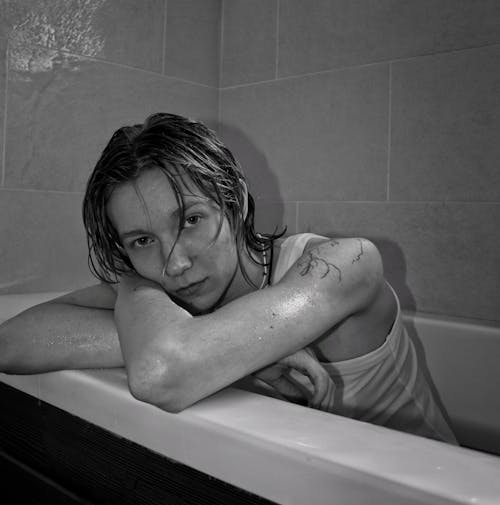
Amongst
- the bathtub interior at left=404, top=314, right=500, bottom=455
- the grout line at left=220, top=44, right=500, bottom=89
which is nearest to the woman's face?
the bathtub interior at left=404, top=314, right=500, bottom=455

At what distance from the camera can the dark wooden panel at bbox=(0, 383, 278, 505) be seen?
2.04 ft

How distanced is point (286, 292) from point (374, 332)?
265 millimetres

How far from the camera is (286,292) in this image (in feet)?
2.40

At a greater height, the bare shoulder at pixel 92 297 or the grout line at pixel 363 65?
the grout line at pixel 363 65

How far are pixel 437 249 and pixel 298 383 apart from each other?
33.7 inches

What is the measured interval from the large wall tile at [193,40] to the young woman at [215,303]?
104cm

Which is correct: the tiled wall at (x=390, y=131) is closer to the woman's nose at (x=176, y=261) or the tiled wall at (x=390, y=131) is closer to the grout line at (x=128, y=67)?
the grout line at (x=128, y=67)

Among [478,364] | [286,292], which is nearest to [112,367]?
[286,292]

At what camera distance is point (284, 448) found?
527 millimetres

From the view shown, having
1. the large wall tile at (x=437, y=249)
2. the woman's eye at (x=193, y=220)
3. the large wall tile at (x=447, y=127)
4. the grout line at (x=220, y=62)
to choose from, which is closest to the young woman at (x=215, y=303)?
the woman's eye at (x=193, y=220)

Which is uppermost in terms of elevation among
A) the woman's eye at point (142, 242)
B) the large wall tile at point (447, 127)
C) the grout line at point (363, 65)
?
the grout line at point (363, 65)

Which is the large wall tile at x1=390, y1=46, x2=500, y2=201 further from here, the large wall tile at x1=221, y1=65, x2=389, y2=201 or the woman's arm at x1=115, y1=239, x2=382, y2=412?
the woman's arm at x1=115, y1=239, x2=382, y2=412

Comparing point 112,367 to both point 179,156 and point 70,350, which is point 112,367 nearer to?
point 70,350

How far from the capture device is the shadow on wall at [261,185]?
6.26ft
